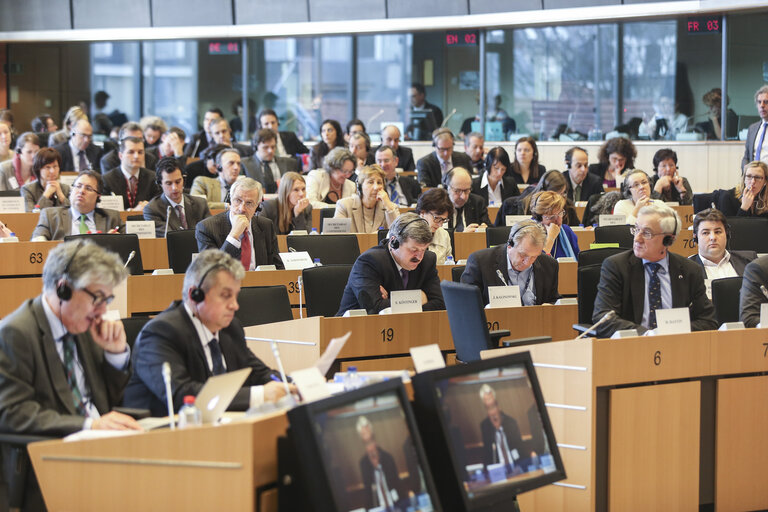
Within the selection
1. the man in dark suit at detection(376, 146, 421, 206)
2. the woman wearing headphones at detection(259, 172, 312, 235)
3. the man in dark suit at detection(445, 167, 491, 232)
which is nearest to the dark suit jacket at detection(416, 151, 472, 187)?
the man in dark suit at detection(376, 146, 421, 206)

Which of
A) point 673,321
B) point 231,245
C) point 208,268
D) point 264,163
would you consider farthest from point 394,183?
point 208,268

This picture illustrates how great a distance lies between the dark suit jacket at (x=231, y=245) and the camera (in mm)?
6387

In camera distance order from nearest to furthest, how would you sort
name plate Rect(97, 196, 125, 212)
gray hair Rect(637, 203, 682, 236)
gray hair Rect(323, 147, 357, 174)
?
gray hair Rect(637, 203, 682, 236), name plate Rect(97, 196, 125, 212), gray hair Rect(323, 147, 357, 174)

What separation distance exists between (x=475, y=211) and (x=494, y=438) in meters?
5.50

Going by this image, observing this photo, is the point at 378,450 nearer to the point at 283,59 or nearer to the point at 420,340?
the point at 420,340

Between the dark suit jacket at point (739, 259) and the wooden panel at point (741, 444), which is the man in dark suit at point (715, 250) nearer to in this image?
the dark suit jacket at point (739, 259)

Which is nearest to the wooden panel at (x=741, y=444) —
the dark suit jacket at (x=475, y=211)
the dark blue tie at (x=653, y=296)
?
the dark blue tie at (x=653, y=296)

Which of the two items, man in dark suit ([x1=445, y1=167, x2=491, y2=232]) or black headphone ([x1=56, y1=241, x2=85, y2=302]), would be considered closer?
black headphone ([x1=56, y1=241, x2=85, y2=302])

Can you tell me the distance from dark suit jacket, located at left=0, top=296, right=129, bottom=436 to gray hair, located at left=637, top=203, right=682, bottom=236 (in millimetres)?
2923

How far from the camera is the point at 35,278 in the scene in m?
6.48

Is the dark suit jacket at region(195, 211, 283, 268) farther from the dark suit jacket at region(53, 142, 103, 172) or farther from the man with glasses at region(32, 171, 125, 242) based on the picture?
the dark suit jacket at region(53, 142, 103, 172)

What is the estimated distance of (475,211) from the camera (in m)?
8.32

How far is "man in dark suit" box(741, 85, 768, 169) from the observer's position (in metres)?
9.50

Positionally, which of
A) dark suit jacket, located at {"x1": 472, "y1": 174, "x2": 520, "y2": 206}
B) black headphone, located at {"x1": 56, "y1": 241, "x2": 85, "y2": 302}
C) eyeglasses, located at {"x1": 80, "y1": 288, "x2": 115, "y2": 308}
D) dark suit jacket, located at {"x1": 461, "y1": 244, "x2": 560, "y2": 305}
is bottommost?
dark suit jacket, located at {"x1": 461, "y1": 244, "x2": 560, "y2": 305}
